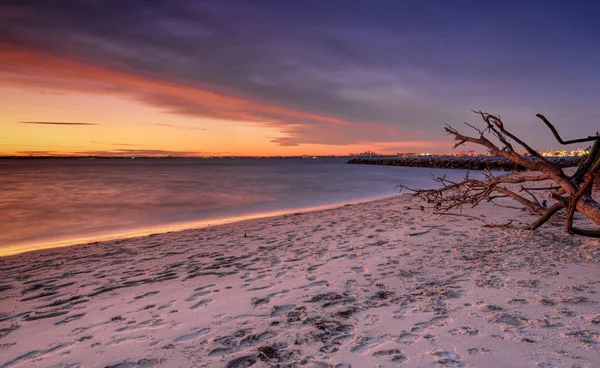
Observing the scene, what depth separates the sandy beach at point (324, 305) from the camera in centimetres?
238

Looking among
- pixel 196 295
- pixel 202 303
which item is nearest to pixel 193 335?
pixel 202 303

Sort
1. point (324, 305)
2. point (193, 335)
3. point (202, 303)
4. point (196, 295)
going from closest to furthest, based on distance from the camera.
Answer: point (193, 335) → point (324, 305) → point (202, 303) → point (196, 295)

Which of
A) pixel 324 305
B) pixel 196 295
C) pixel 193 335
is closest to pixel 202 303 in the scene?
pixel 196 295

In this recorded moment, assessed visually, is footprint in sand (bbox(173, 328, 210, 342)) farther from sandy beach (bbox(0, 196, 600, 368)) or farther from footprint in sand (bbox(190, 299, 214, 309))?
footprint in sand (bbox(190, 299, 214, 309))

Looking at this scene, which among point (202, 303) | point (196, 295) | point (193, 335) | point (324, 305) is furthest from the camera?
point (196, 295)

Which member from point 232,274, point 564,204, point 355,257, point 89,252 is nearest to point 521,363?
point 355,257

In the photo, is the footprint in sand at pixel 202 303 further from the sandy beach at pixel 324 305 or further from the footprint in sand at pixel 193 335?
the footprint in sand at pixel 193 335

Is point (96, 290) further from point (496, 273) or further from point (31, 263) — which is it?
point (496, 273)

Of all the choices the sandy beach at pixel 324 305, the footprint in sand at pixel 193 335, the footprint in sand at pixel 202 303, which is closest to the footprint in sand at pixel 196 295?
the sandy beach at pixel 324 305

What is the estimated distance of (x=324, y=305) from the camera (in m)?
3.21

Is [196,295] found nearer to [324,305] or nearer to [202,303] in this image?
[202,303]

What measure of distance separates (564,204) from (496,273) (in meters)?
2.34

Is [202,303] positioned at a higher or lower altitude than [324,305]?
lower

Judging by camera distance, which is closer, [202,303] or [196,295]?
[202,303]
